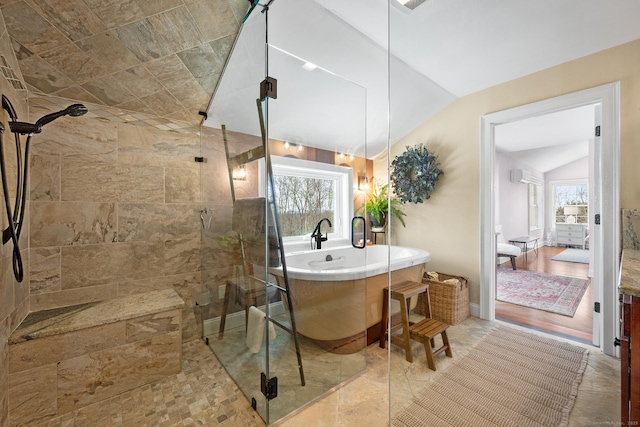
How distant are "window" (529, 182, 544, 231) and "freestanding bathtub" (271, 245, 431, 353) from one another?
6237 mm

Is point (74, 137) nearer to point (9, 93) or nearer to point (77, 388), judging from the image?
point (9, 93)

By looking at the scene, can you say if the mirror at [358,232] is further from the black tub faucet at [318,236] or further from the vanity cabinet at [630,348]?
the vanity cabinet at [630,348]

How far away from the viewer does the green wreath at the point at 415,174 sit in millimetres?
2850

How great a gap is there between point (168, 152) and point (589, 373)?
11.8 ft

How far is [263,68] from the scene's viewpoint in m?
1.41

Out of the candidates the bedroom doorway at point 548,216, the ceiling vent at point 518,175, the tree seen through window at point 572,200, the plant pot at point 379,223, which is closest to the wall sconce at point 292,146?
the plant pot at point 379,223

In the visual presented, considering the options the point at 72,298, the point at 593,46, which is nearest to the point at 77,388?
the point at 72,298

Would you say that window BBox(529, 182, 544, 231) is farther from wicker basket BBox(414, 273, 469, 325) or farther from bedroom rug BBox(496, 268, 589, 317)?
wicker basket BBox(414, 273, 469, 325)

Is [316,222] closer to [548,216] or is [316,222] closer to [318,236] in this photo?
[318,236]

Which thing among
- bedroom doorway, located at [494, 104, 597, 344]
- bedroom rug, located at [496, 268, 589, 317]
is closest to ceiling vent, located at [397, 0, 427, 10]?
bedroom doorway, located at [494, 104, 597, 344]

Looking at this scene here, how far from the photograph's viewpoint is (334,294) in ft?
6.02

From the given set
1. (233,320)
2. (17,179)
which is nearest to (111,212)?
(17,179)

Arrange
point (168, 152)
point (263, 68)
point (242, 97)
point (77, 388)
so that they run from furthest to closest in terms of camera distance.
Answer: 1. point (168, 152)
2. point (242, 97)
3. point (77, 388)
4. point (263, 68)

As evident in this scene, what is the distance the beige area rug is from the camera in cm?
144
